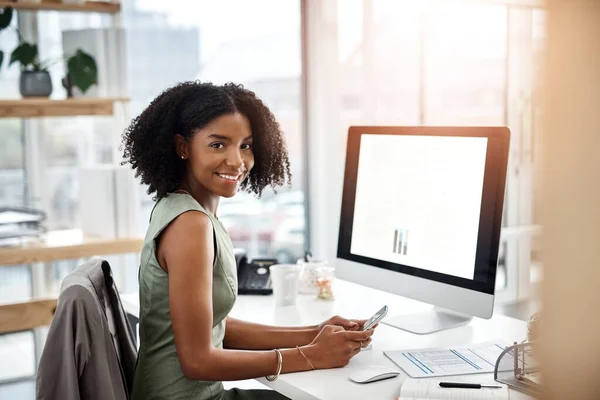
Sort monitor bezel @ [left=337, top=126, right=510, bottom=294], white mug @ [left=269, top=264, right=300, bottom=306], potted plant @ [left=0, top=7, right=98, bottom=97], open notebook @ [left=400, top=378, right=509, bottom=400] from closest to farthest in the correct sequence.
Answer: open notebook @ [left=400, top=378, right=509, bottom=400]
monitor bezel @ [left=337, top=126, right=510, bottom=294]
white mug @ [left=269, top=264, right=300, bottom=306]
potted plant @ [left=0, top=7, right=98, bottom=97]

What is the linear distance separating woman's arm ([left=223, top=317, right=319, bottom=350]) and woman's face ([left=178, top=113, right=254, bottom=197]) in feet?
1.07

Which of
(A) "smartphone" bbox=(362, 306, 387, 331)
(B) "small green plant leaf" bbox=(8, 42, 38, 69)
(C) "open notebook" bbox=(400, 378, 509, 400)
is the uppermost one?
(B) "small green plant leaf" bbox=(8, 42, 38, 69)

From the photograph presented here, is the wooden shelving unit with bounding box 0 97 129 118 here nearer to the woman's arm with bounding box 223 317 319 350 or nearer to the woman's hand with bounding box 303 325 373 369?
the woman's arm with bounding box 223 317 319 350

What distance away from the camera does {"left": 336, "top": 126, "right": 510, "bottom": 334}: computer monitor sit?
166 centimetres

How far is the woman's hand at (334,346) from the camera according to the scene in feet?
4.95

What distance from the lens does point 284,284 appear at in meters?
2.05

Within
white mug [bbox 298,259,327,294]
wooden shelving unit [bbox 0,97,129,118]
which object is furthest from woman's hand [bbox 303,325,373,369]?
wooden shelving unit [bbox 0,97,129,118]

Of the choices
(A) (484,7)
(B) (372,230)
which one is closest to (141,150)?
(B) (372,230)

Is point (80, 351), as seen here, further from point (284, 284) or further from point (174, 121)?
point (284, 284)

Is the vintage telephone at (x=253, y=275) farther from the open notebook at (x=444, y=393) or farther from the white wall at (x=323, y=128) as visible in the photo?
the white wall at (x=323, y=128)

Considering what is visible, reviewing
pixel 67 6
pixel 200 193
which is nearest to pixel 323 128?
pixel 67 6

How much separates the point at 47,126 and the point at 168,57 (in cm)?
64

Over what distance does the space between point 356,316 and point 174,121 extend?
720mm

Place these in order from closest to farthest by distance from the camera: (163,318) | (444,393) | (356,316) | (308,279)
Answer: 1. (444,393)
2. (163,318)
3. (356,316)
4. (308,279)
